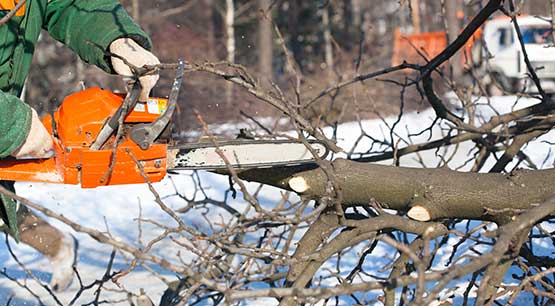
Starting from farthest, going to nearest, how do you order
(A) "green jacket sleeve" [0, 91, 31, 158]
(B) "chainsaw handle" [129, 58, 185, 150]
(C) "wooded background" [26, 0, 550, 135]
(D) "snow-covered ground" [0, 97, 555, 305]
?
(C) "wooded background" [26, 0, 550, 135]
(D) "snow-covered ground" [0, 97, 555, 305]
(B) "chainsaw handle" [129, 58, 185, 150]
(A) "green jacket sleeve" [0, 91, 31, 158]

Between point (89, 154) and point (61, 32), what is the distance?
0.81 metres

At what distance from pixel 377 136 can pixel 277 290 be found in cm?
618

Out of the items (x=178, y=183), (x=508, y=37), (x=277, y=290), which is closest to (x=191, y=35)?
(x=508, y=37)

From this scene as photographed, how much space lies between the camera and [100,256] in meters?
4.40

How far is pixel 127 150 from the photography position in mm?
2422

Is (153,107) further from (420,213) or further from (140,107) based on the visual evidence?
(420,213)

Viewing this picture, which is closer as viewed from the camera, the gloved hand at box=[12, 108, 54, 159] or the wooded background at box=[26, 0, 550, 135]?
the gloved hand at box=[12, 108, 54, 159]

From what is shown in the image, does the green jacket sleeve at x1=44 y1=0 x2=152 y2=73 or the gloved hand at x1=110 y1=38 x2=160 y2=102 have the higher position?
the green jacket sleeve at x1=44 y1=0 x2=152 y2=73

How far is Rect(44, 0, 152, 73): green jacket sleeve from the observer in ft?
9.16

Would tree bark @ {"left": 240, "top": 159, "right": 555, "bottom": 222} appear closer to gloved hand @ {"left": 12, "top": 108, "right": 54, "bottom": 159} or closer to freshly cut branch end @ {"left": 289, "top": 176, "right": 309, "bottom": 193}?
freshly cut branch end @ {"left": 289, "top": 176, "right": 309, "bottom": 193}

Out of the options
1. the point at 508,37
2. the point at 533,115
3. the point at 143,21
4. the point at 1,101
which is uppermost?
the point at 508,37

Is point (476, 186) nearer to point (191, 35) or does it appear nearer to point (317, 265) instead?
point (317, 265)

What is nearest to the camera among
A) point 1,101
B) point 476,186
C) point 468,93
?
point 1,101

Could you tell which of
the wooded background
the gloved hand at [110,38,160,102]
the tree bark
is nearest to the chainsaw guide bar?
the tree bark
